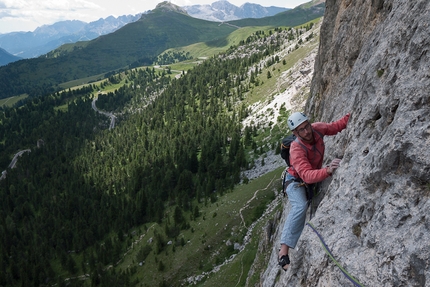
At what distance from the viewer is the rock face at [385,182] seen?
21.9 ft

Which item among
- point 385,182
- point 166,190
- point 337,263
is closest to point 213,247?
point 166,190

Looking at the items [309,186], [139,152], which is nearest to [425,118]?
[309,186]

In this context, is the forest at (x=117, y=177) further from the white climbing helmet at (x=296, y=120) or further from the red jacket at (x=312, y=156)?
the white climbing helmet at (x=296, y=120)

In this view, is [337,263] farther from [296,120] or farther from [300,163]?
[296,120]

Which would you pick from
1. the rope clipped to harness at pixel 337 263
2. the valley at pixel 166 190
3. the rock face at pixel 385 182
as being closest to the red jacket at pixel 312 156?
the rock face at pixel 385 182

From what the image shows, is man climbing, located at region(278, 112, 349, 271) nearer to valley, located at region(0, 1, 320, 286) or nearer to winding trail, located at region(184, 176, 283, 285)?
valley, located at region(0, 1, 320, 286)

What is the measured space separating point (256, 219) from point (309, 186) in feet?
115

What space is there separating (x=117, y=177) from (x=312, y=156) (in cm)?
10494

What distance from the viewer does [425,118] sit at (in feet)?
23.2

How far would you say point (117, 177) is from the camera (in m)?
108

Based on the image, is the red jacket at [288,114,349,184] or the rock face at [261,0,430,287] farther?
the red jacket at [288,114,349,184]

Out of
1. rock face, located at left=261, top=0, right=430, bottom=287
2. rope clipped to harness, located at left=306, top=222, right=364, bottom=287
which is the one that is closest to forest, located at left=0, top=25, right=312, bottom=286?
rope clipped to harness, located at left=306, top=222, right=364, bottom=287

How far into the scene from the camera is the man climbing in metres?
10.3

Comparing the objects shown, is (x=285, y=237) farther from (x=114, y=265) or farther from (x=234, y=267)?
(x=114, y=265)
